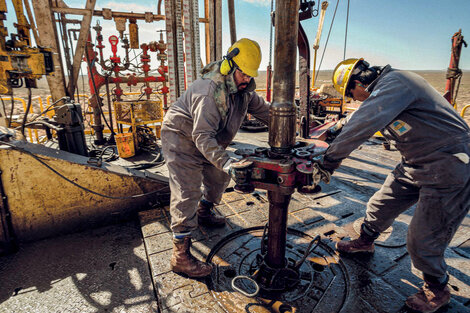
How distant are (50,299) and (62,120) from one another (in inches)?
114

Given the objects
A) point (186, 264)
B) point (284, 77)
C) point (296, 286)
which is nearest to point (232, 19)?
point (284, 77)

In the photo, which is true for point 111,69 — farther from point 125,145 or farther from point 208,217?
point 208,217

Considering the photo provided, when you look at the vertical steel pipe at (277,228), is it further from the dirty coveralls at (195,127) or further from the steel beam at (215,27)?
the steel beam at (215,27)

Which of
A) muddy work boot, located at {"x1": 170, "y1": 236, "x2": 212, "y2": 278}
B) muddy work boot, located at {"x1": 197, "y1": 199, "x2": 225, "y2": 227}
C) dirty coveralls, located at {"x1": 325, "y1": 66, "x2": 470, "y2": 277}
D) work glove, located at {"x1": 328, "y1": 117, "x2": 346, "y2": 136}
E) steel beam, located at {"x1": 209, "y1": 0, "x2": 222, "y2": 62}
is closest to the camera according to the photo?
dirty coveralls, located at {"x1": 325, "y1": 66, "x2": 470, "y2": 277}

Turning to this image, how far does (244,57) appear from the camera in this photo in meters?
2.11

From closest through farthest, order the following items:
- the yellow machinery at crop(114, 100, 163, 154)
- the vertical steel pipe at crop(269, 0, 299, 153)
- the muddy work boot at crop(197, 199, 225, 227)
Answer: the vertical steel pipe at crop(269, 0, 299, 153)
the muddy work boot at crop(197, 199, 225, 227)
the yellow machinery at crop(114, 100, 163, 154)

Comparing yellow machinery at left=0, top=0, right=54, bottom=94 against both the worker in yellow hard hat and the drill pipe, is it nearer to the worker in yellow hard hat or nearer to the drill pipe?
the worker in yellow hard hat

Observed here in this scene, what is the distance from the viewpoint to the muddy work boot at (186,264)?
7.27 ft

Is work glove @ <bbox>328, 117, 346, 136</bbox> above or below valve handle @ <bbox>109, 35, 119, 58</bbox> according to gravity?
below

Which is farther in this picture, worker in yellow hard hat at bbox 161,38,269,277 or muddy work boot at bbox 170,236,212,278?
muddy work boot at bbox 170,236,212,278

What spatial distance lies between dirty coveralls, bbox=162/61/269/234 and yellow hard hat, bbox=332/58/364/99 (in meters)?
0.75

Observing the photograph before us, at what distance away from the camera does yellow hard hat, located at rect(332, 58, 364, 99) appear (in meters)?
2.22

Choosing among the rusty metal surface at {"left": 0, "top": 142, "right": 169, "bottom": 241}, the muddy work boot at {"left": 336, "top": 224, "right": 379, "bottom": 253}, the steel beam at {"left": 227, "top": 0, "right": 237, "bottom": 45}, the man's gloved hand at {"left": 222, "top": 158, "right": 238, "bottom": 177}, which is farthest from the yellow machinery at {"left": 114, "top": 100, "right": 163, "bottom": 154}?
the muddy work boot at {"left": 336, "top": 224, "right": 379, "bottom": 253}

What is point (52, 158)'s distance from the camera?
269 cm
